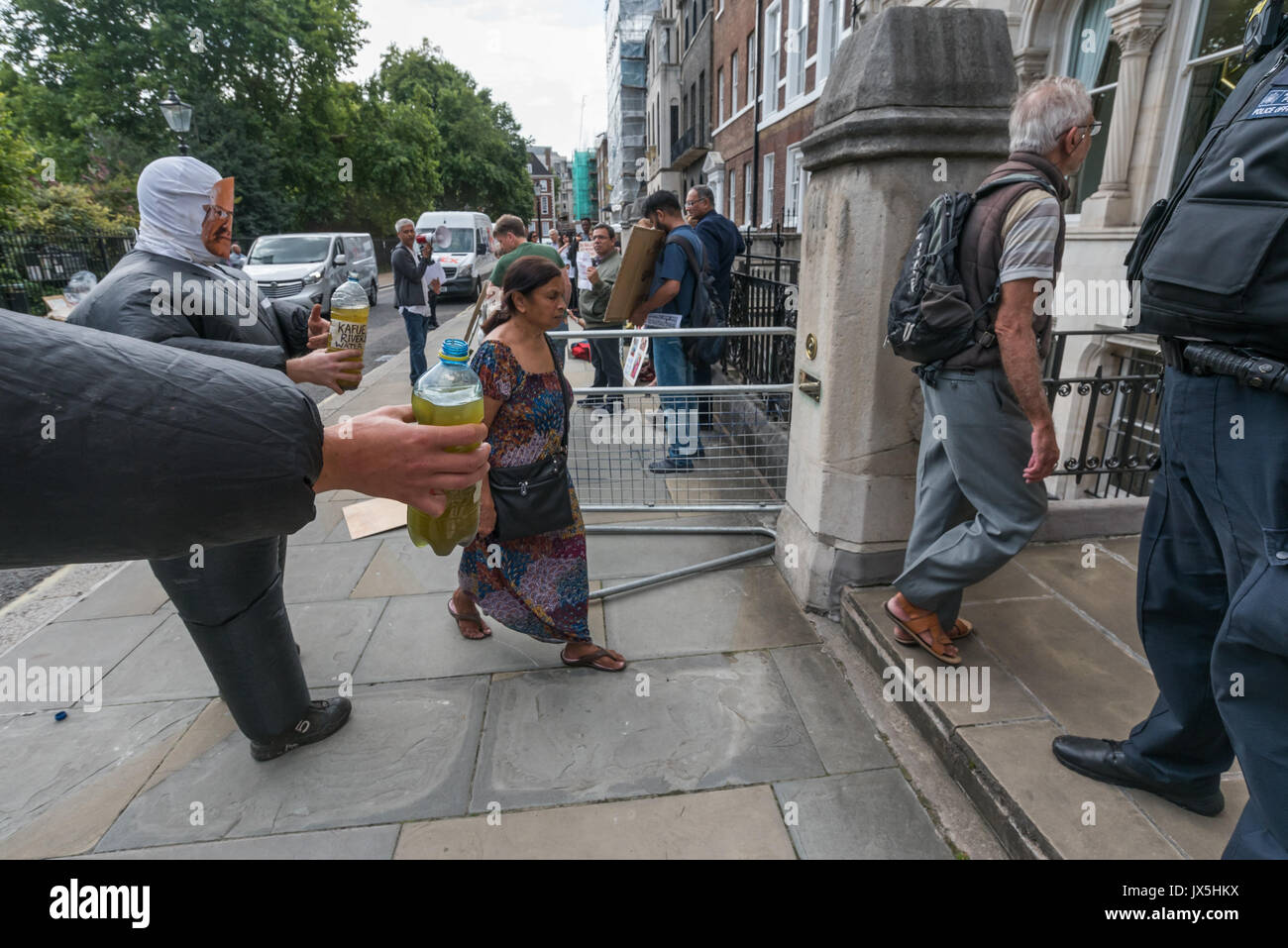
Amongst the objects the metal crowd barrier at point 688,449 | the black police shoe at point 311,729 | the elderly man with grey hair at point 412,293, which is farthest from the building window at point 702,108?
the black police shoe at point 311,729

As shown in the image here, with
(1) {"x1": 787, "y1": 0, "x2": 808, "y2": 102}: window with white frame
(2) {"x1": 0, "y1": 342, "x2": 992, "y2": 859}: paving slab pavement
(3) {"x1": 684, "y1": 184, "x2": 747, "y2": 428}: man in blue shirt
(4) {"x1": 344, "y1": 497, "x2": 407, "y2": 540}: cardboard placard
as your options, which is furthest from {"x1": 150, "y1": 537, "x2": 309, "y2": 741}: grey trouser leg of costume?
(1) {"x1": 787, "y1": 0, "x2": 808, "y2": 102}: window with white frame

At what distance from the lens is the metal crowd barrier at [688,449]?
4.42 m

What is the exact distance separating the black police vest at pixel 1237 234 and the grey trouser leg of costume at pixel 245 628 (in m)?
2.76

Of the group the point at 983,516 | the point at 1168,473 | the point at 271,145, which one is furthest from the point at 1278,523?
the point at 271,145

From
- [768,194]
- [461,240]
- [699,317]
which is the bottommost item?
[699,317]

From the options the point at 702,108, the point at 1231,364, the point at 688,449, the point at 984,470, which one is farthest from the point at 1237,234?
the point at 702,108

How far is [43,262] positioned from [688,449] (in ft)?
52.9

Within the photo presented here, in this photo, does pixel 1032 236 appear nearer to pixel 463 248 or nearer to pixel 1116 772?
pixel 1116 772

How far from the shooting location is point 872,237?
294 cm

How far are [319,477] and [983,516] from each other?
7.50ft

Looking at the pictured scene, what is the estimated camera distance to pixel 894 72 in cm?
279

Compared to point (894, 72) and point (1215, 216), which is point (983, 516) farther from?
point (894, 72)

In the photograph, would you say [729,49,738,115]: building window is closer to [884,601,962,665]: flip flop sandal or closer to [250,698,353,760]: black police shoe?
[884,601,962,665]: flip flop sandal
